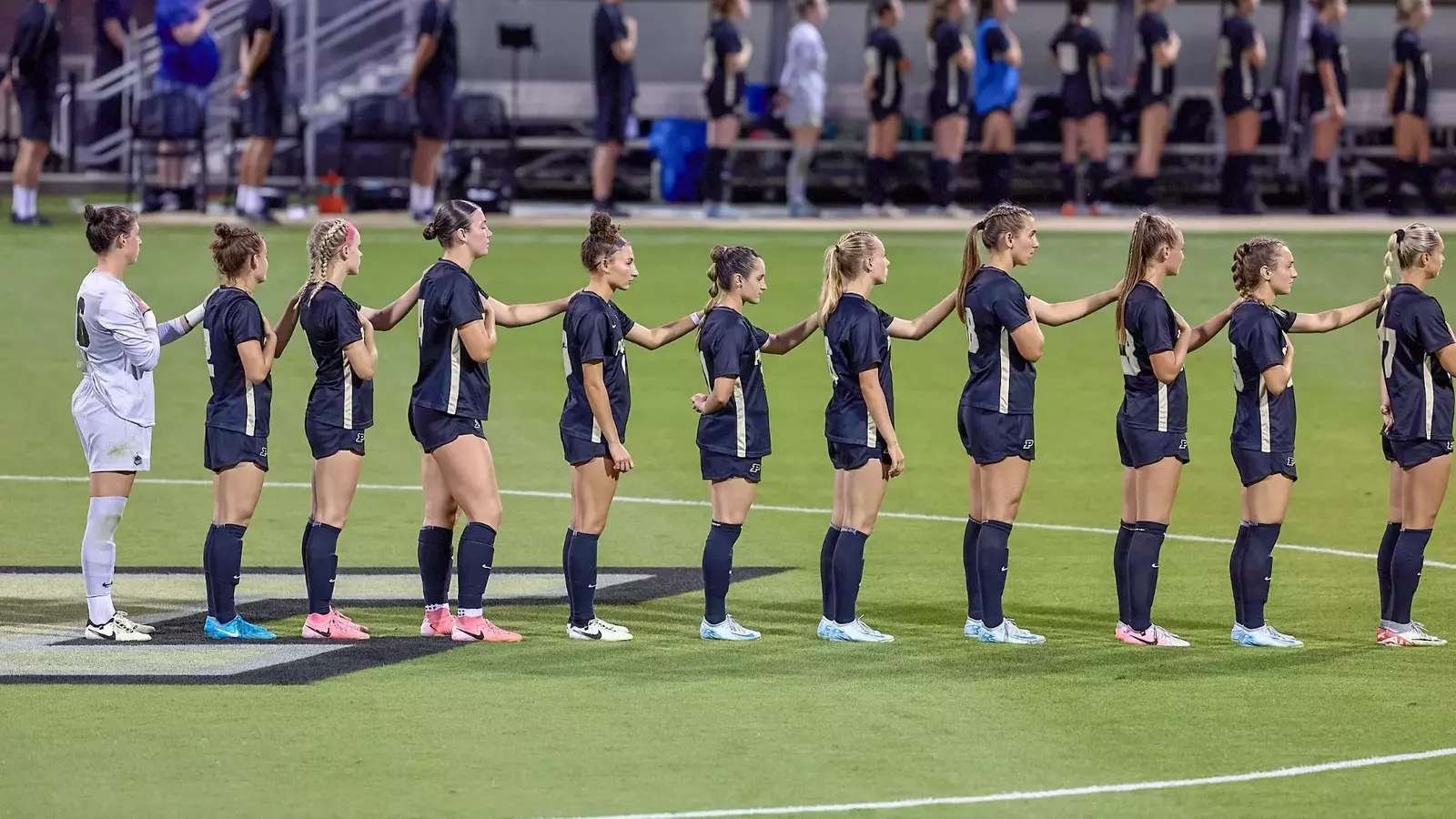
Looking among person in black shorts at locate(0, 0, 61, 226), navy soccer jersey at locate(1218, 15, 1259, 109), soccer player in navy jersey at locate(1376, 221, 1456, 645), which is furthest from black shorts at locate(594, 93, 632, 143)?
soccer player in navy jersey at locate(1376, 221, 1456, 645)

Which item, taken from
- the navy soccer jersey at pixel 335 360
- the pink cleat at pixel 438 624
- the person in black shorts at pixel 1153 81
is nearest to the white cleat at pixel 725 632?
the pink cleat at pixel 438 624

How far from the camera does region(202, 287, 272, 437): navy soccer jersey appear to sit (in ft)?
33.7

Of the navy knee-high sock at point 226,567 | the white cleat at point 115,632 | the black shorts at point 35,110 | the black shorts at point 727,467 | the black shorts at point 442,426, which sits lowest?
the white cleat at point 115,632

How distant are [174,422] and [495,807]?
1019 cm

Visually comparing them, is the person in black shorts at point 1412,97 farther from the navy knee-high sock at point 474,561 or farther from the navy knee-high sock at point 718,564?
the navy knee-high sock at point 474,561

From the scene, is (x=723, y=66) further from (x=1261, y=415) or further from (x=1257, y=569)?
(x=1257, y=569)

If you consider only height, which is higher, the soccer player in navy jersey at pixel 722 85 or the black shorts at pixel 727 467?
the soccer player in navy jersey at pixel 722 85

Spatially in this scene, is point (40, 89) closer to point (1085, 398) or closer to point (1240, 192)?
point (1085, 398)

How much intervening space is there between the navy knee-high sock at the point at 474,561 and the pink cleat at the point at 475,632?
60mm

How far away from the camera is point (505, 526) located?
14.0 m

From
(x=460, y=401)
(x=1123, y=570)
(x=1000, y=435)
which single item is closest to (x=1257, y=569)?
(x=1123, y=570)

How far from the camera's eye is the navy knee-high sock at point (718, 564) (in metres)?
10.5

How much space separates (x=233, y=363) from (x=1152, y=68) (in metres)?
16.9

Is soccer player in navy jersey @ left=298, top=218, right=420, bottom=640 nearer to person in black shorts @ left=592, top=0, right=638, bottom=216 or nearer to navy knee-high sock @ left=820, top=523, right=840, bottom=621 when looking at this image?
navy knee-high sock @ left=820, top=523, right=840, bottom=621
